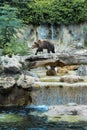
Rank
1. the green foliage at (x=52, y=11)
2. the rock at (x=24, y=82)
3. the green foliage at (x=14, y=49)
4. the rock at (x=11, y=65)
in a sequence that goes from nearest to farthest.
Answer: the rock at (x=24, y=82) → the rock at (x=11, y=65) → the green foliage at (x=14, y=49) → the green foliage at (x=52, y=11)

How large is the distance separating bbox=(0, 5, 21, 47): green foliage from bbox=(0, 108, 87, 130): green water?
9303 mm

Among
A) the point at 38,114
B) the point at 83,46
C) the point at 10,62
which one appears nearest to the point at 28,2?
the point at 83,46

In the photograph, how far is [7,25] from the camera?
809 inches

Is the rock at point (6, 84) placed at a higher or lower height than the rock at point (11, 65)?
lower

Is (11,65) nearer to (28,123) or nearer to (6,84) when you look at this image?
(6,84)

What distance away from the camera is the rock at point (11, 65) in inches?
543

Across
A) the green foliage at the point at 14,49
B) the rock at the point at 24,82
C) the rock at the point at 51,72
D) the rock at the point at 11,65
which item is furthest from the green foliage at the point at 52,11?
the rock at the point at 24,82

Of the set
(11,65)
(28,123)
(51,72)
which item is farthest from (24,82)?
(51,72)

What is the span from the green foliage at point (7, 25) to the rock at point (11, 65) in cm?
686

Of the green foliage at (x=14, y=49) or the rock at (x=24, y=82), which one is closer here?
the rock at (x=24, y=82)

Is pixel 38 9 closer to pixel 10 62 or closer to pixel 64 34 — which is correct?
A: pixel 64 34

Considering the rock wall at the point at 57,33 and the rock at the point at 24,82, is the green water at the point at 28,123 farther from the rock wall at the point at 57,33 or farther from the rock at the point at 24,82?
the rock wall at the point at 57,33

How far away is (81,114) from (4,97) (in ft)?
9.79

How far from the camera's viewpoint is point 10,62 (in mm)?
13812
